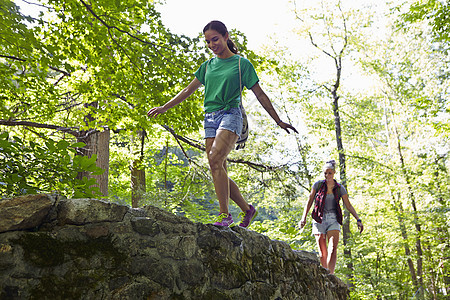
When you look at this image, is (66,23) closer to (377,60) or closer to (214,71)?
(214,71)

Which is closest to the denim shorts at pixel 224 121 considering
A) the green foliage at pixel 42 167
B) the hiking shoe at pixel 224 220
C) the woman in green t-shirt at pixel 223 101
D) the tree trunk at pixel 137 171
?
the woman in green t-shirt at pixel 223 101

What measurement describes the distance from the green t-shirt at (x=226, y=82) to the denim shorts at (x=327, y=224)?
2.66 m

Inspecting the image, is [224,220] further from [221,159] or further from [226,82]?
[226,82]

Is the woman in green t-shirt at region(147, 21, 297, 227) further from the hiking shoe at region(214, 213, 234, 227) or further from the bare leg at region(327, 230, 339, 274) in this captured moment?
the bare leg at region(327, 230, 339, 274)

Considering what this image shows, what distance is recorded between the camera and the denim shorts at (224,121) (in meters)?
3.37

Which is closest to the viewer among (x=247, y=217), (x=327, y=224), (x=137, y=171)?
Answer: (x=247, y=217)

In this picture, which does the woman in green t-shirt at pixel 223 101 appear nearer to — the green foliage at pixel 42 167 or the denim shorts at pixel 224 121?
the denim shorts at pixel 224 121

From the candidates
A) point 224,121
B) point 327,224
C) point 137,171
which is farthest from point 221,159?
point 137,171

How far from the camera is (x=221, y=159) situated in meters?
3.35

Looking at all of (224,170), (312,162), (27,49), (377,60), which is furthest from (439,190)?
(27,49)

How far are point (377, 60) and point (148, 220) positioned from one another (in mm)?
17975

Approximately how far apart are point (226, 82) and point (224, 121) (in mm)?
365

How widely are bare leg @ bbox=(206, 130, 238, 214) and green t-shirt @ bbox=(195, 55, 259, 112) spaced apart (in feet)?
0.95

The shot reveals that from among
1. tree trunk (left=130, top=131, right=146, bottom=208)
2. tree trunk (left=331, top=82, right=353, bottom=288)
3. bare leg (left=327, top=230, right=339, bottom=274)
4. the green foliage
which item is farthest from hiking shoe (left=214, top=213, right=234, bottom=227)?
tree trunk (left=331, top=82, right=353, bottom=288)
